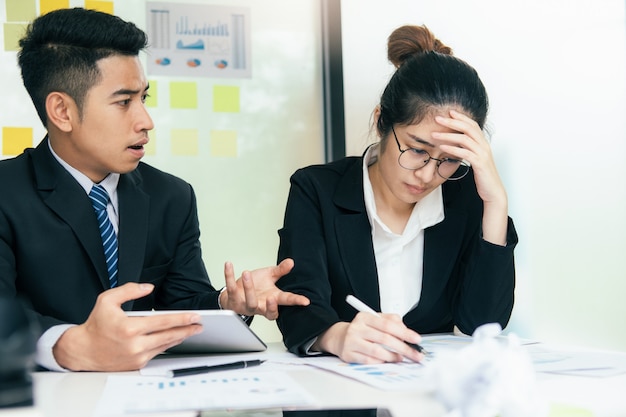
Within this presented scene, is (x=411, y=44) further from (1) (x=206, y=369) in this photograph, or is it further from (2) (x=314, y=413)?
(2) (x=314, y=413)

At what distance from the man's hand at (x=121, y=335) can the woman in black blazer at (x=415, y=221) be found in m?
0.35

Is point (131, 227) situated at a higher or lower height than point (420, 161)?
lower

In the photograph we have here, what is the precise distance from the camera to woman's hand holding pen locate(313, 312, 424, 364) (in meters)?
1.22

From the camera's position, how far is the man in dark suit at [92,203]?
5.41 ft

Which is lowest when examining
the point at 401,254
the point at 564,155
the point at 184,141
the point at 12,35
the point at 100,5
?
the point at 401,254

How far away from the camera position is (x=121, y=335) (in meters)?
1.17

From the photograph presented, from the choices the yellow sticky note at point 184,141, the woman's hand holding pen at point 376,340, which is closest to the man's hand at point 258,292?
the woman's hand holding pen at point 376,340

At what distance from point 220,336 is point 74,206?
0.60 m

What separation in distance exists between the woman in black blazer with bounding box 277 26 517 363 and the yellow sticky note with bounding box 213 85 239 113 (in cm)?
114

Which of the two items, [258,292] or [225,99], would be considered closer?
[258,292]

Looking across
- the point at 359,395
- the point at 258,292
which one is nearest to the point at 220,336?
the point at 258,292

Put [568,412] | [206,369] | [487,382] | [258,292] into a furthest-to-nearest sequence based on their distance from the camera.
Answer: [258,292] → [206,369] → [568,412] → [487,382]

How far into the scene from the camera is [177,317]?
3.82ft

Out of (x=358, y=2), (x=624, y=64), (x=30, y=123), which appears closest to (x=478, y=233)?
(x=624, y=64)
